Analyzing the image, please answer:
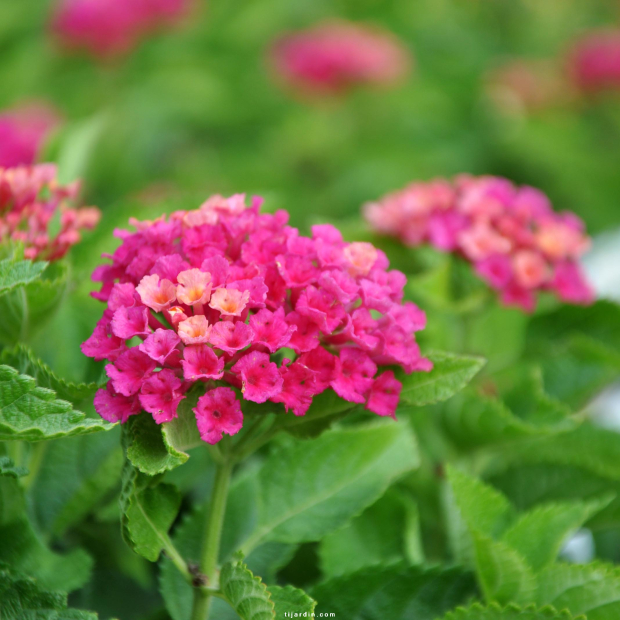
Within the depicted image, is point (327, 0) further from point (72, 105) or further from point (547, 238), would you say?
point (547, 238)

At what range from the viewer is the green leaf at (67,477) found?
0.82 meters

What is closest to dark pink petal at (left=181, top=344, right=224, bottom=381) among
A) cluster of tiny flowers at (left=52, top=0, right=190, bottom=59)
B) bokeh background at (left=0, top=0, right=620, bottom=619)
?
bokeh background at (left=0, top=0, right=620, bottom=619)

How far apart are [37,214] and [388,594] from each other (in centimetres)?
55

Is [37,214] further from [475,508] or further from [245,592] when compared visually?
[475,508]

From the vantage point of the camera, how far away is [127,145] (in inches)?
94.3

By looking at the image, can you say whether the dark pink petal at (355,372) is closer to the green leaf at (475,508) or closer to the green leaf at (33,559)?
the green leaf at (475,508)

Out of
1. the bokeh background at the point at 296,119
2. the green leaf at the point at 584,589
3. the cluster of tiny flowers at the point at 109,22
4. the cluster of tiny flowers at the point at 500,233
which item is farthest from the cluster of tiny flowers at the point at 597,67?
the green leaf at the point at 584,589

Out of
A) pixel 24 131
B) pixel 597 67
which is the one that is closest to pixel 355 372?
pixel 24 131

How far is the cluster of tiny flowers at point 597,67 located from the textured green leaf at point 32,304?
7.78 ft

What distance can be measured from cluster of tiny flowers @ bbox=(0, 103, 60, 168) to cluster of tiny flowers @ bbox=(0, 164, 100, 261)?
0.61m

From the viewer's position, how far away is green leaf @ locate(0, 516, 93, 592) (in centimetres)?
75

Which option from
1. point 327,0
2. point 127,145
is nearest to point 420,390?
point 127,145

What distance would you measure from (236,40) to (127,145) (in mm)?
790

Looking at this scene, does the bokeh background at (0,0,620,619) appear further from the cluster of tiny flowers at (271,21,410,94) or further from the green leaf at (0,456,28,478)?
the green leaf at (0,456,28,478)
